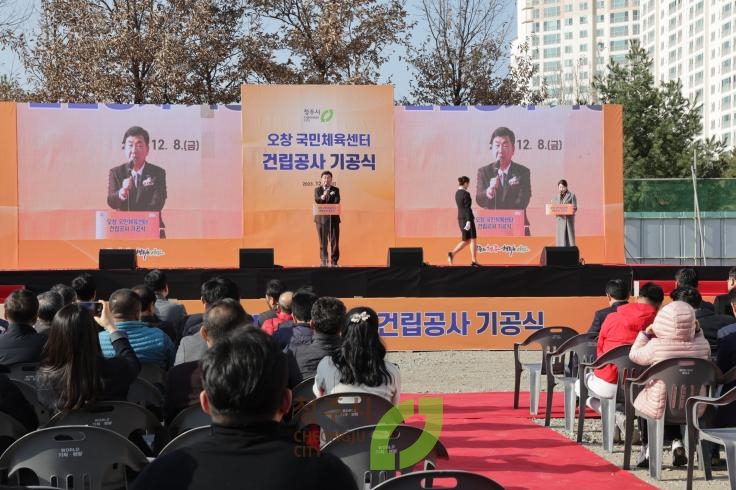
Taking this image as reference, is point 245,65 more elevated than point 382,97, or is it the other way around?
point 245,65

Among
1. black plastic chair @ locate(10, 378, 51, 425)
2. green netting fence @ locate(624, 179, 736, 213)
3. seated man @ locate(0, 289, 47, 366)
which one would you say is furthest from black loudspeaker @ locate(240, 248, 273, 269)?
green netting fence @ locate(624, 179, 736, 213)

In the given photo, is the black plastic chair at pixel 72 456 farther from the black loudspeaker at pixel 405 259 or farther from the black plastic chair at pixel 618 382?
the black loudspeaker at pixel 405 259

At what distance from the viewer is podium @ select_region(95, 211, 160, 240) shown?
1711cm

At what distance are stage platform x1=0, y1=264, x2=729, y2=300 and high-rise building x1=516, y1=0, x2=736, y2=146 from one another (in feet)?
156

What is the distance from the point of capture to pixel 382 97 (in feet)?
57.3

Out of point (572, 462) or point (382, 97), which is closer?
point (572, 462)

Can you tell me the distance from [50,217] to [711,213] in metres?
15.3

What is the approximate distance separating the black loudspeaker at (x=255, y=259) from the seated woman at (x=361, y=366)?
8.52 meters

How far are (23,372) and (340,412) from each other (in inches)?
69.4

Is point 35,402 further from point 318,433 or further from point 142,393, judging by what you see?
point 318,433

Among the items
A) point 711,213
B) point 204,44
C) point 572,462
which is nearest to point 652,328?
point 572,462

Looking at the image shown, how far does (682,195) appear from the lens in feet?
79.7

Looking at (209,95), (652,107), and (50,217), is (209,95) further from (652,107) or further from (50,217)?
(652,107)

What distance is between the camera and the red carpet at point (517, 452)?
5.83 metres
